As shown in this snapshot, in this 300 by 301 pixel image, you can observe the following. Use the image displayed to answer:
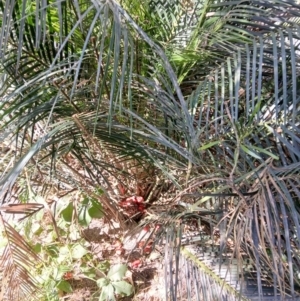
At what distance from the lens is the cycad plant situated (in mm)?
851

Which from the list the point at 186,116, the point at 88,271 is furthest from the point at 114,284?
the point at 186,116

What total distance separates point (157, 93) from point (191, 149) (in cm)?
15

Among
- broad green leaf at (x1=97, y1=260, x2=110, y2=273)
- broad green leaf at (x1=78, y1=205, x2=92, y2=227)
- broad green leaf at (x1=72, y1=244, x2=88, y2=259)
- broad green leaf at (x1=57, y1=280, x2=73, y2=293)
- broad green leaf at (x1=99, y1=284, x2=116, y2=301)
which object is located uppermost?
broad green leaf at (x1=78, y1=205, x2=92, y2=227)

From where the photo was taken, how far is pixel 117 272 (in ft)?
4.00

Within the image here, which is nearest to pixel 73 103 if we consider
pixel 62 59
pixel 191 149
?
pixel 62 59

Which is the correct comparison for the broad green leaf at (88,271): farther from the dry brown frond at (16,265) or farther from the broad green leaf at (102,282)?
the dry brown frond at (16,265)

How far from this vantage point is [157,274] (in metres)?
1.31

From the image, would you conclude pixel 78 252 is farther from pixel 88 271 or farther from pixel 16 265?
pixel 16 265

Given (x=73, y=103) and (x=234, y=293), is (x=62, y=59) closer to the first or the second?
(x=73, y=103)

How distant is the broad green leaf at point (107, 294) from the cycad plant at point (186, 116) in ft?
0.78

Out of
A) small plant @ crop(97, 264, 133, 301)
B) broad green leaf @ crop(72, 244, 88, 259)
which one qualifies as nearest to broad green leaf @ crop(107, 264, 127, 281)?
small plant @ crop(97, 264, 133, 301)

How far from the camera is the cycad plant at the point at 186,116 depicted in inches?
33.5

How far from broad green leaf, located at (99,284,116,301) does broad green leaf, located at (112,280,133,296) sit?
0.01 m

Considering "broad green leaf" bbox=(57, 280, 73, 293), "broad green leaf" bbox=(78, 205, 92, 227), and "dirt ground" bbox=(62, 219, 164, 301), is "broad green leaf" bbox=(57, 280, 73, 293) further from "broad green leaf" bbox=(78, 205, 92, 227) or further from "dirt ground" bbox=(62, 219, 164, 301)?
"broad green leaf" bbox=(78, 205, 92, 227)
